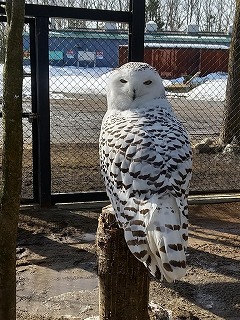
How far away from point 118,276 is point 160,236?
2.53 ft

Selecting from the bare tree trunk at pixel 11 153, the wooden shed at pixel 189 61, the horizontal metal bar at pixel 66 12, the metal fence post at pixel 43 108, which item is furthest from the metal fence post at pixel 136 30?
the wooden shed at pixel 189 61

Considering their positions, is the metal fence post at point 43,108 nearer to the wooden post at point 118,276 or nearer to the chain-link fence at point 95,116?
the chain-link fence at point 95,116

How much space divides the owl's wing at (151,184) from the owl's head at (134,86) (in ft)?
0.83

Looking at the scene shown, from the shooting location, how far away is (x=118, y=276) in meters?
3.19

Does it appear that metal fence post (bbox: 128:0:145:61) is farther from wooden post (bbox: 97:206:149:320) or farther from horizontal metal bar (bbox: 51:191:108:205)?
→ wooden post (bbox: 97:206:149:320)

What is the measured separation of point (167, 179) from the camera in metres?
2.86

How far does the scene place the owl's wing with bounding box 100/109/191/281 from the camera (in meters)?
2.57

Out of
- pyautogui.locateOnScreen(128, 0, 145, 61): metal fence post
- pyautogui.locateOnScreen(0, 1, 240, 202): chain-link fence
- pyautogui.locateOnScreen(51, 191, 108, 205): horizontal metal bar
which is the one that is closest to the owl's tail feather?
pyautogui.locateOnScreen(128, 0, 145, 61): metal fence post

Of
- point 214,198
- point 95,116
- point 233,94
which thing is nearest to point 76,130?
point 95,116

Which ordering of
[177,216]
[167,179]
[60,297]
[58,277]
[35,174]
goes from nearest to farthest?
[177,216], [167,179], [60,297], [58,277], [35,174]

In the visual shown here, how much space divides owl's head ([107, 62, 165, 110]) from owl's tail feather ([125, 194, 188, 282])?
3.64 ft

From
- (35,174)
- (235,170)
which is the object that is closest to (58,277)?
(35,174)

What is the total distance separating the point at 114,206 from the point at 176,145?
551 millimetres

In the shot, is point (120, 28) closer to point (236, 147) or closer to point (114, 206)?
point (236, 147)
